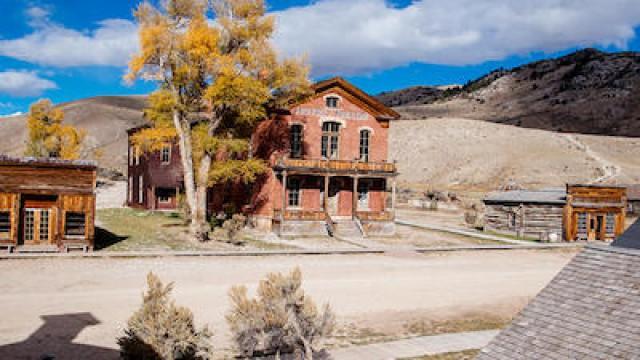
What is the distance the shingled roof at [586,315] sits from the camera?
7.01 m

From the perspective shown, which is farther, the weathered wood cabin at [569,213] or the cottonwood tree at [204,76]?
the weathered wood cabin at [569,213]

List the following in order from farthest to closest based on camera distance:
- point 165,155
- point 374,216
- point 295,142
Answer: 1. point 165,155
2. point 374,216
3. point 295,142

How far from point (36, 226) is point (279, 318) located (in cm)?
1766

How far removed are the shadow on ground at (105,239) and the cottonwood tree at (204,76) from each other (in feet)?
12.3

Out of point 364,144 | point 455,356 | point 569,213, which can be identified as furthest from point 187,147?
point 569,213

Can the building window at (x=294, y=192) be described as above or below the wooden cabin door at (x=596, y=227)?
above

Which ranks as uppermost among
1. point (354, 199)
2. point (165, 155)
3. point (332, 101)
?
point (332, 101)

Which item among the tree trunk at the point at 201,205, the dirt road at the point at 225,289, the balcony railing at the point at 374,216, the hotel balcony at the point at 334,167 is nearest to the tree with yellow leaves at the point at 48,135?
the tree trunk at the point at 201,205

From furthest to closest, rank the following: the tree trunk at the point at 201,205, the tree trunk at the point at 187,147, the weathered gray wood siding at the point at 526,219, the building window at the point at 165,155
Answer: the building window at the point at 165,155 < the weathered gray wood siding at the point at 526,219 < the tree trunk at the point at 187,147 < the tree trunk at the point at 201,205

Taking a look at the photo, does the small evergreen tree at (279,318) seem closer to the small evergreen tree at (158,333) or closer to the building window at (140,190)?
the small evergreen tree at (158,333)

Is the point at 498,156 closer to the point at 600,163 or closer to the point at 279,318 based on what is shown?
the point at 600,163

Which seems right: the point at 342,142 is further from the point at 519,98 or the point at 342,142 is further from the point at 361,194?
the point at 519,98

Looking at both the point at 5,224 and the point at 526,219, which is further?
the point at 526,219

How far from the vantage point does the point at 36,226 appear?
2356 cm
